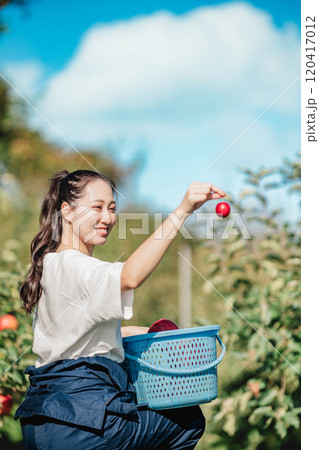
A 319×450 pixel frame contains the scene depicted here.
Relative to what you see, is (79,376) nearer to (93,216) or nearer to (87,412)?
(87,412)

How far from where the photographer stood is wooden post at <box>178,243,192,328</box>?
463 centimetres

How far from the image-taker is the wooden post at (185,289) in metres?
4.63

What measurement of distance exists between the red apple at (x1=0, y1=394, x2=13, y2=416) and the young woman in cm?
80

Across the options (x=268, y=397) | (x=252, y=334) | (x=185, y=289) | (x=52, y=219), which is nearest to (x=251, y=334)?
(x=252, y=334)

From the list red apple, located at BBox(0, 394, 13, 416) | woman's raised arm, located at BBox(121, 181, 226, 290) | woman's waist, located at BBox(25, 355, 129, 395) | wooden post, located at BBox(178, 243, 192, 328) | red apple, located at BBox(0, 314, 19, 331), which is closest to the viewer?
woman's raised arm, located at BBox(121, 181, 226, 290)

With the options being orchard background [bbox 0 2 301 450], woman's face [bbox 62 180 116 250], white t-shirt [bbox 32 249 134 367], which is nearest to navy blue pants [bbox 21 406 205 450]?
white t-shirt [bbox 32 249 134 367]

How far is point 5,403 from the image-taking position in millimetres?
2443

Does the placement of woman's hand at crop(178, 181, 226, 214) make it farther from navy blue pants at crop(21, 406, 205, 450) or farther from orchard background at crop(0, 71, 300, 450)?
orchard background at crop(0, 71, 300, 450)

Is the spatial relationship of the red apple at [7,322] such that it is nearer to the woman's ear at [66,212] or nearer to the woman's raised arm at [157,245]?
the woman's ear at [66,212]

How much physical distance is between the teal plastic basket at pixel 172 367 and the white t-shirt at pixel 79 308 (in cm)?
7

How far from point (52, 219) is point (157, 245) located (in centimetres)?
52

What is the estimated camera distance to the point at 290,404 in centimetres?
269

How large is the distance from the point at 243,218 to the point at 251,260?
8.6 inches
